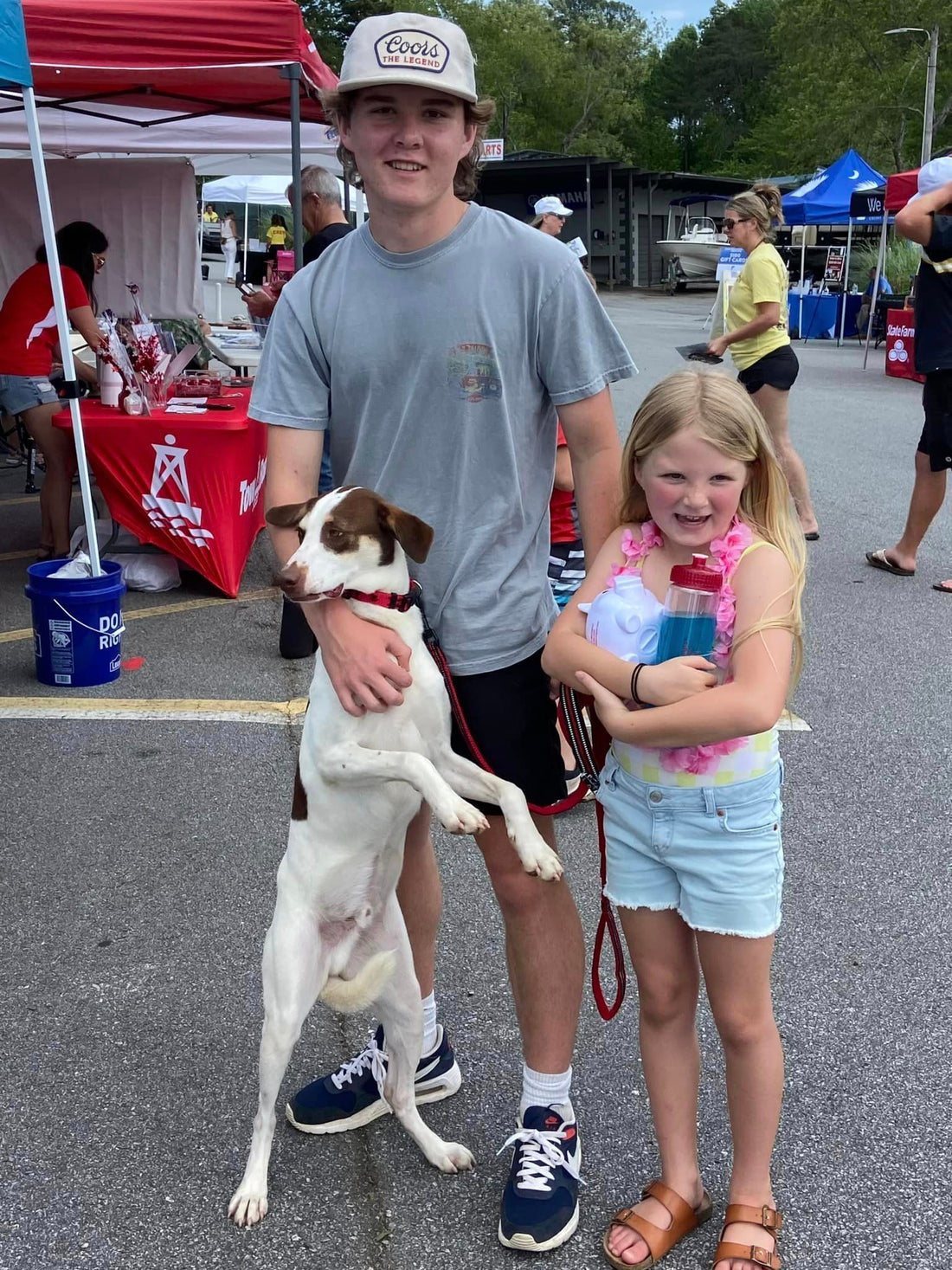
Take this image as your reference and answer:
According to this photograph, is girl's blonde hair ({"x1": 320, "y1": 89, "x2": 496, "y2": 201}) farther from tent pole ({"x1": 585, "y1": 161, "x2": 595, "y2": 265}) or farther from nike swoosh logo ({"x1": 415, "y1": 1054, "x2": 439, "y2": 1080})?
tent pole ({"x1": 585, "y1": 161, "x2": 595, "y2": 265})

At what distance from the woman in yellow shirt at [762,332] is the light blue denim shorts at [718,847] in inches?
218

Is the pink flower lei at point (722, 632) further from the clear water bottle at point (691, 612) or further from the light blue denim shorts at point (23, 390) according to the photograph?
the light blue denim shorts at point (23, 390)

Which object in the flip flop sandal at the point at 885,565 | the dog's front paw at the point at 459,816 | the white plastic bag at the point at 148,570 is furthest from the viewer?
the flip flop sandal at the point at 885,565

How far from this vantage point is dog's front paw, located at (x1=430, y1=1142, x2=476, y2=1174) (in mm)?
2428

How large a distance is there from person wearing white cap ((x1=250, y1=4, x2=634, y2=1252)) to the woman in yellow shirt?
17.5 ft

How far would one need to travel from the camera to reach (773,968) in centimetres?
317

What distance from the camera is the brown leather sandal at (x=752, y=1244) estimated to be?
2.13 metres

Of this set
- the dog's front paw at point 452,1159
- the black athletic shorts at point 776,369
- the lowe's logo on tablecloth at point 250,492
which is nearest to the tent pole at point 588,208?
the black athletic shorts at point 776,369

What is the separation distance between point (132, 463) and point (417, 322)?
462cm

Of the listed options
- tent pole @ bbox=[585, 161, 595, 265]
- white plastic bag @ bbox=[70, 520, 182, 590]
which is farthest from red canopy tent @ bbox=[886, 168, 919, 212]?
tent pole @ bbox=[585, 161, 595, 265]

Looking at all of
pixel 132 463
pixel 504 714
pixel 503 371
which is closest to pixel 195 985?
pixel 504 714

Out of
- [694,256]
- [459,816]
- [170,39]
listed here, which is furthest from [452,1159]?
[694,256]

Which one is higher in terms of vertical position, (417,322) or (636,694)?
(417,322)

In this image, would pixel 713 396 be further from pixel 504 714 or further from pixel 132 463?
pixel 132 463
